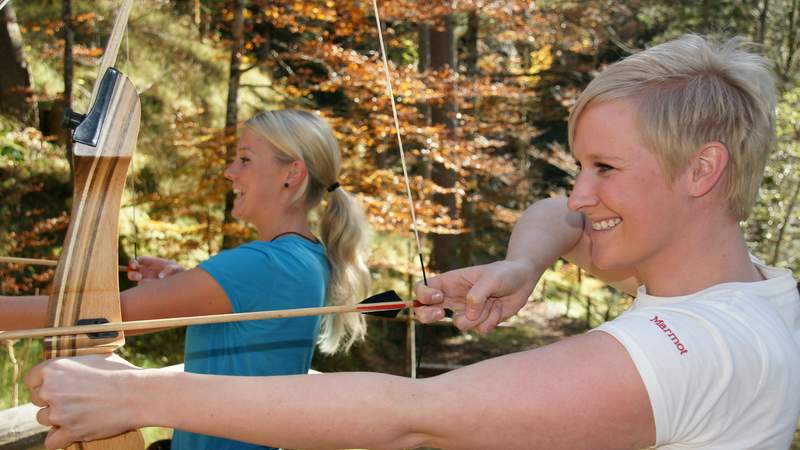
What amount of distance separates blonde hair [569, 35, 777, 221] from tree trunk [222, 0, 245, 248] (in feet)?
18.8

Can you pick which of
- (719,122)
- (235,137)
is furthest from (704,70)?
(235,137)

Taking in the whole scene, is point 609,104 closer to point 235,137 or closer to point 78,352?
point 78,352

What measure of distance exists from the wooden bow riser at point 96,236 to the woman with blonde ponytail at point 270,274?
483 mm

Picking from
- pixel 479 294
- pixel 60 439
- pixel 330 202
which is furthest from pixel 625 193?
pixel 330 202

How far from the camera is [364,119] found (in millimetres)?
7734

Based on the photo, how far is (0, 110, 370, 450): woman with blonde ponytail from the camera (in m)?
1.81

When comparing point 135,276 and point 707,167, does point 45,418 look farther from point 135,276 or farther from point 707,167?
point 135,276

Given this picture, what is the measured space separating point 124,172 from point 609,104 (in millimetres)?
816

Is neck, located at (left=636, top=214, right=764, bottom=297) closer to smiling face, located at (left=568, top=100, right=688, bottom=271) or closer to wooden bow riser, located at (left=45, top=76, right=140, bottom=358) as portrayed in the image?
smiling face, located at (left=568, top=100, right=688, bottom=271)

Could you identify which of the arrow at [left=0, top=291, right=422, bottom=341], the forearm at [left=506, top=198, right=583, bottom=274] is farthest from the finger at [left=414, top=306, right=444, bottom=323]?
the forearm at [left=506, top=198, right=583, bottom=274]

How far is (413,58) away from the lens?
14.3 metres

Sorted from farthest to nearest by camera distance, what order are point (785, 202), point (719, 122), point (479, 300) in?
point (785, 202)
point (479, 300)
point (719, 122)

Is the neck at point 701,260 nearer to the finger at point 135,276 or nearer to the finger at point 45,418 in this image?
the finger at point 45,418

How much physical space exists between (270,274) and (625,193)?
3.43ft
